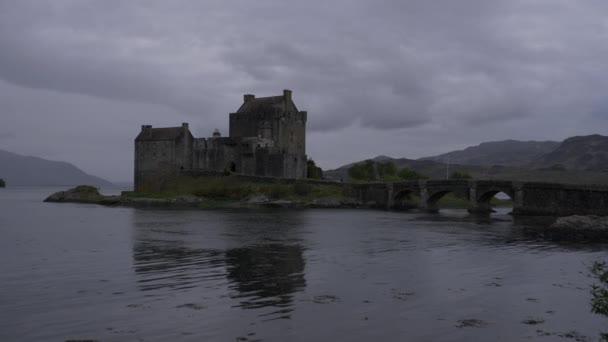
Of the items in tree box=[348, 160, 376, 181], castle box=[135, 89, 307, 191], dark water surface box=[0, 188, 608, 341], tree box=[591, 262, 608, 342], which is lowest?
dark water surface box=[0, 188, 608, 341]

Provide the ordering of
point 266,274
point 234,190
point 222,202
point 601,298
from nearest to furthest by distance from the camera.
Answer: point 601,298
point 266,274
point 222,202
point 234,190

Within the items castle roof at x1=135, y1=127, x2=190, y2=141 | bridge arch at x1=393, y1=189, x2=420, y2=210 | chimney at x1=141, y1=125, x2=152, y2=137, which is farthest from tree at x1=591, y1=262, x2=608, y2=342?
chimney at x1=141, y1=125, x2=152, y2=137

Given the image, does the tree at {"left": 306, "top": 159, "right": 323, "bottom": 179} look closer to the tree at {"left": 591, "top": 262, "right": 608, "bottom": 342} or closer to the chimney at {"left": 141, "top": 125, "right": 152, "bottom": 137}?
the chimney at {"left": 141, "top": 125, "right": 152, "bottom": 137}

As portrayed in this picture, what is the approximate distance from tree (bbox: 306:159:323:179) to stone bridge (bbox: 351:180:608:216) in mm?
10473

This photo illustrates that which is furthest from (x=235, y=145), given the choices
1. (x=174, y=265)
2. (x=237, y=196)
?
(x=174, y=265)

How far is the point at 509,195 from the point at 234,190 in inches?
1272

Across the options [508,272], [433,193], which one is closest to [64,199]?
[433,193]

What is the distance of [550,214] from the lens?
55094 millimetres

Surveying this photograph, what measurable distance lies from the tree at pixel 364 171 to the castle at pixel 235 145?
15.3 meters

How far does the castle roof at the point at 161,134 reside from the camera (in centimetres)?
8094

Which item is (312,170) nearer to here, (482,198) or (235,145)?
(235,145)

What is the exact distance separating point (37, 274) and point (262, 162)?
58291 millimetres

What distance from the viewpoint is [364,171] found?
96.2 meters

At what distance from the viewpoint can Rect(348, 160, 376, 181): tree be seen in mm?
95125
